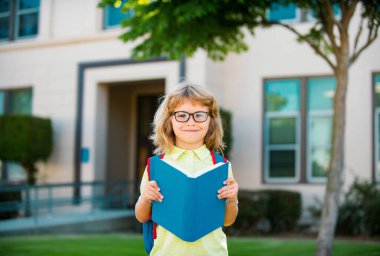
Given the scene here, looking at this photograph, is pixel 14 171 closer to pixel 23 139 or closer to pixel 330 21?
pixel 23 139

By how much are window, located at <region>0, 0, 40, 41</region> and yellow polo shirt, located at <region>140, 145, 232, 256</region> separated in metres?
12.5

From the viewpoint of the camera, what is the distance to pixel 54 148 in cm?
1377

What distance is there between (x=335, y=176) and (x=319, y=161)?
5.43 meters

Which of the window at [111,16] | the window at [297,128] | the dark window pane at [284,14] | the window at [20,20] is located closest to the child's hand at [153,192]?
the window at [297,128]

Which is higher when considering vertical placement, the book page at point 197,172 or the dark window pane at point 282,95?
the dark window pane at point 282,95

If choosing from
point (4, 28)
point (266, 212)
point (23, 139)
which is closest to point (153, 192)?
point (266, 212)

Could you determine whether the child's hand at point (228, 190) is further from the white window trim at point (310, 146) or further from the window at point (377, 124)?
the white window trim at point (310, 146)

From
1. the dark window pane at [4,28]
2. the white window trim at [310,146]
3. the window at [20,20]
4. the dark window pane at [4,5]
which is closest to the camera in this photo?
the white window trim at [310,146]

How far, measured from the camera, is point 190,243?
2811 millimetres

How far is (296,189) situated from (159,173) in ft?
30.4

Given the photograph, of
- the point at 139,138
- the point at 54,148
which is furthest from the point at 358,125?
the point at 54,148

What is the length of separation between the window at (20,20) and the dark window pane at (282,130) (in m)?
6.74

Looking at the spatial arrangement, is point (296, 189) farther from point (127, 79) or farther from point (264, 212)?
point (127, 79)

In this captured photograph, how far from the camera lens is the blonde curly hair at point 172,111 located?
2.94 meters
